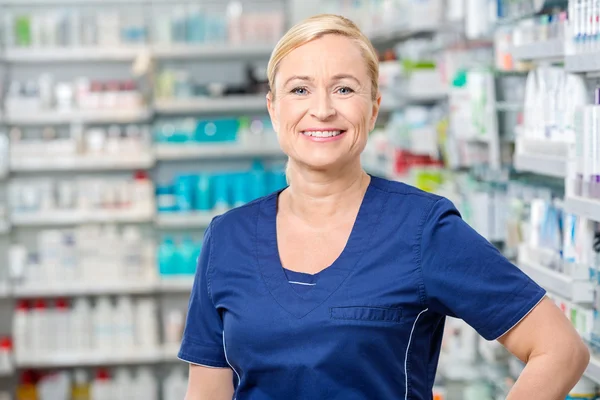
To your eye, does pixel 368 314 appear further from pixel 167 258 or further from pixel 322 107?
pixel 167 258

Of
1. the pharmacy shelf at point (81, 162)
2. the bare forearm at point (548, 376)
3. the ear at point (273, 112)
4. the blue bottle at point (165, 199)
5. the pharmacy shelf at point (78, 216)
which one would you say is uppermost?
the ear at point (273, 112)

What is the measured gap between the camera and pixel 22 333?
7.14 meters

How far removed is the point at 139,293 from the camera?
7.74 m

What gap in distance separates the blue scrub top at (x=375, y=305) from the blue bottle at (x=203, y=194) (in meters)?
5.31

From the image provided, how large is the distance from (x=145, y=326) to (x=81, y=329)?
45 cm

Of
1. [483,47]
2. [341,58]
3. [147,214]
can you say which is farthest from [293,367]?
[147,214]

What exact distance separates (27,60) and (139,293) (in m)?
1.89

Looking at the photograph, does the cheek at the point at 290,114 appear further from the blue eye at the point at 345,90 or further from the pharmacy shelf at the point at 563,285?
the pharmacy shelf at the point at 563,285

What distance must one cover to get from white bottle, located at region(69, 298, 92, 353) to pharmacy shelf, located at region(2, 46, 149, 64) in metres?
1.78

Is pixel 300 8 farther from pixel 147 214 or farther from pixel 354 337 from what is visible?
pixel 354 337

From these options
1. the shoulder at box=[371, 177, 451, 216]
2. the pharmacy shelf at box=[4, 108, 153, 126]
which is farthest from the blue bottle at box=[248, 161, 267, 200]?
the shoulder at box=[371, 177, 451, 216]

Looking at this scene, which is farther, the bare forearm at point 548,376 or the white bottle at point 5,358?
the white bottle at point 5,358

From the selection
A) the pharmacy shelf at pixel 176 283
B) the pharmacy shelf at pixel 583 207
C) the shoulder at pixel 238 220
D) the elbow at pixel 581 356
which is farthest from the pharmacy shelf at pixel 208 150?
the elbow at pixel 581 356

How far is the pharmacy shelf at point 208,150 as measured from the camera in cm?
735
